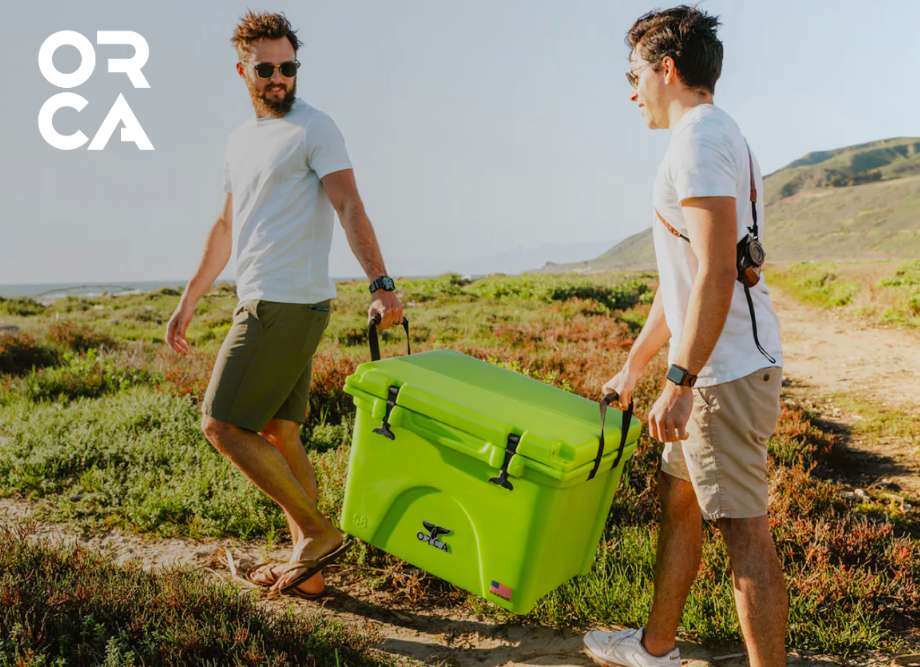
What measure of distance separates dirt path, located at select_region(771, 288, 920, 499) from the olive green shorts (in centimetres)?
461

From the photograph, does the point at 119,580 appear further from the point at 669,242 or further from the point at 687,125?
the point at 687,125

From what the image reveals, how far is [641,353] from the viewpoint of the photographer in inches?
122

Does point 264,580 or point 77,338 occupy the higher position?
point 77,338

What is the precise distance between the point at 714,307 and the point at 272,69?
7.36 ft

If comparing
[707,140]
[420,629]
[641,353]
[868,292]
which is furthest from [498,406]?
[868,292]

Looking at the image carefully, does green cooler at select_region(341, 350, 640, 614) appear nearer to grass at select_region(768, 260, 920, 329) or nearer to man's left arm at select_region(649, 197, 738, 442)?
man's left arm at select_region(649, 197, 738, 442)

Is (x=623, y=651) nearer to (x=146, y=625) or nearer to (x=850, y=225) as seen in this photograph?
(x=146, y=625)

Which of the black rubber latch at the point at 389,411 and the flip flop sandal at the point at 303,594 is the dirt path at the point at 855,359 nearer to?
the flip flop sandal at the point at 303,594

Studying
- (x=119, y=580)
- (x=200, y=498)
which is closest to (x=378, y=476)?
(x=119, y=580)

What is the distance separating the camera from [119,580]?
3.35 m

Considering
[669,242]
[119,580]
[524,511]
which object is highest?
[669,242]

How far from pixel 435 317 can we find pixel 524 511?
12.0 metres

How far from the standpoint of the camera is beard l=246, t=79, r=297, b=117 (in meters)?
3.44

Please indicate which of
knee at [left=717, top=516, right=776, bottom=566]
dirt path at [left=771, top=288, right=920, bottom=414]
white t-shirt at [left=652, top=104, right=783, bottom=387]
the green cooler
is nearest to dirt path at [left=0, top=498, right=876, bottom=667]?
the green cooler
